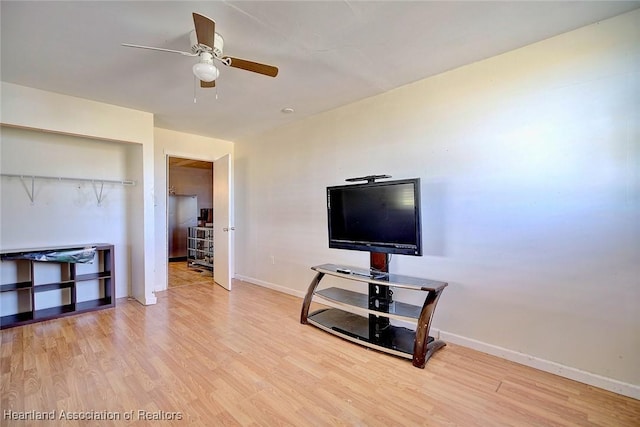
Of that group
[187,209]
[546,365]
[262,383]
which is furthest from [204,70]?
[187,209]

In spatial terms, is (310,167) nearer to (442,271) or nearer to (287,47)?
(287,47)

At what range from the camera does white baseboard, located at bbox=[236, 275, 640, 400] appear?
1.90m

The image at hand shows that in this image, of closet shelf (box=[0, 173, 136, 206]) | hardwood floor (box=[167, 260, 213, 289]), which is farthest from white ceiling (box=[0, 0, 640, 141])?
hardwood floor (box=[167, 260, 213, 289])

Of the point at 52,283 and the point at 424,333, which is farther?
the point at 52,283

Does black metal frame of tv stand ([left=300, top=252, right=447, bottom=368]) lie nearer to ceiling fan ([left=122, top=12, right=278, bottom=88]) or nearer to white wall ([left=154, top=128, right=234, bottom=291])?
ceiling fan ([left=122, top=12, right=278, bottom=88])

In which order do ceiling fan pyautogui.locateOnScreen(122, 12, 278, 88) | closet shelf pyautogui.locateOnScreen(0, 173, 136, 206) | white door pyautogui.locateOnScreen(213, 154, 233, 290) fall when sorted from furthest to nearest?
white door pyautogui.locateOnScreen(213, 154, 233, 290) < closet shelf pyautogui.locateOnScreen(0, 173, 136, 206) < ceiling fan pyautogui.locateOnScreen(122, 12, 278, 88)

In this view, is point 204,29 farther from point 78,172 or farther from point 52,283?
point 52,283

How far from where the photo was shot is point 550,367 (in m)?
2.15

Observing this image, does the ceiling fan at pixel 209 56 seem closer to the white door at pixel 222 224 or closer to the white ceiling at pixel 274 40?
the white ceiling at pixel 274 40

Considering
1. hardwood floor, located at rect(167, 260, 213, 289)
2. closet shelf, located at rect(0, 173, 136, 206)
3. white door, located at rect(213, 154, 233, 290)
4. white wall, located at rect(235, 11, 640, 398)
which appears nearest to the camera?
white wall, located at rect(235, 11, 640, 398)

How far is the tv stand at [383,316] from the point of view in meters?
2.29

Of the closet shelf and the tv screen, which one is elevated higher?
the closet shelf

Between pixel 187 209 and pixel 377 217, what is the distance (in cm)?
622

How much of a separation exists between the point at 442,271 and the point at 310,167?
2.13m
